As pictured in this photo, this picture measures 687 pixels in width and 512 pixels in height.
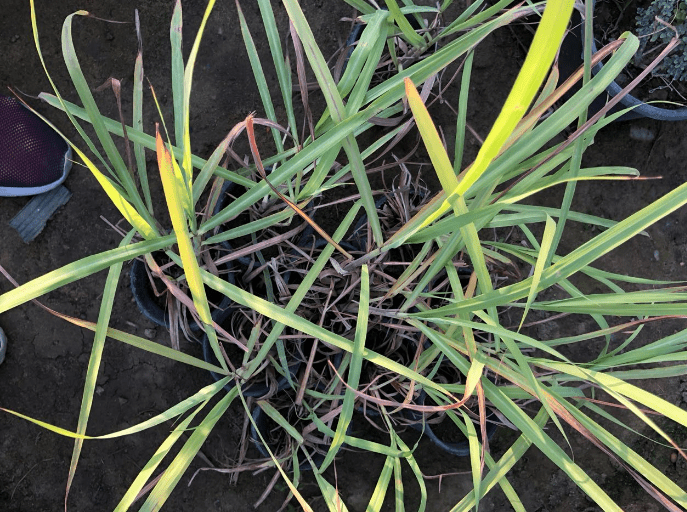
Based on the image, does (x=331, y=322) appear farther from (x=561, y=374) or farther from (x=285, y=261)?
(x=561, y=374)

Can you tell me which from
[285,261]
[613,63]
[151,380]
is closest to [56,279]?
[285,261]

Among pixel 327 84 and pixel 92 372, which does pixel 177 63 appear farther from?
pixel 92 372

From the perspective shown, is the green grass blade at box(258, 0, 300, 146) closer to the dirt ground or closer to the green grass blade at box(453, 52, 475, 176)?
the green grass blade at box(453, 52, 475, 176)

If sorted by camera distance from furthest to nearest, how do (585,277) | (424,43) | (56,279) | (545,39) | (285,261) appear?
(585,277)
(285,261)
(424,43)
(56,279)
(545,39)

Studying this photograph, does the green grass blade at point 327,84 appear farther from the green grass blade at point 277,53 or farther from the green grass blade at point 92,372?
the green grass blade at point 92,372

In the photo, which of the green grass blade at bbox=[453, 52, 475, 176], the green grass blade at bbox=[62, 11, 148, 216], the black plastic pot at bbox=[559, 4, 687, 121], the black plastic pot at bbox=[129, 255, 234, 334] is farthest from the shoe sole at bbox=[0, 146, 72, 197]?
the black plastic pot at bbox=[559, 4, 687, 121]

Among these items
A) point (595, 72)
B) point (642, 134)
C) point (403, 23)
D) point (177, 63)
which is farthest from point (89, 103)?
point (642, 134)
